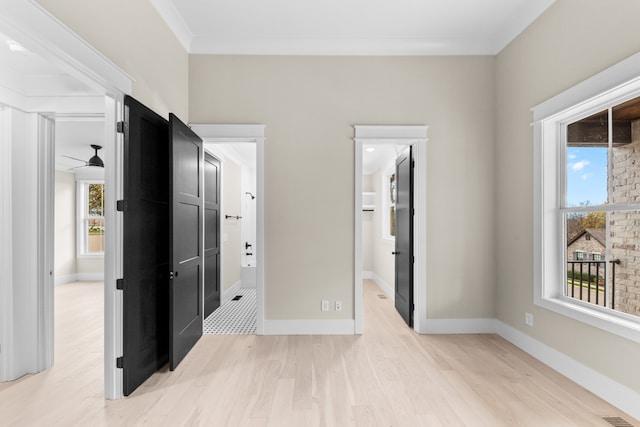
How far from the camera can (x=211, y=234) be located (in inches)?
174

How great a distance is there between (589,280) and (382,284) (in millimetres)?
3707

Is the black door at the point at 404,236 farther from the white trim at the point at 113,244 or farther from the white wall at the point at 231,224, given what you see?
the white trim at the point at 113,244

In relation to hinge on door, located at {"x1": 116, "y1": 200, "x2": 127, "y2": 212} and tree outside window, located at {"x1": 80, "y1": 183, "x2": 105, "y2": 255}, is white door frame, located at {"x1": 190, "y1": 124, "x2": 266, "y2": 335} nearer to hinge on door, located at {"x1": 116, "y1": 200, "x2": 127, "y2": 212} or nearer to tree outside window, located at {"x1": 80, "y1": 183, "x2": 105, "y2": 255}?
hinge on door, located at {"x1": 116, "y1": 200, "x2": 127, "y2": 212}

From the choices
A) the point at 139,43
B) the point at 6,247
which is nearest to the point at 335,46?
the point at 139,43

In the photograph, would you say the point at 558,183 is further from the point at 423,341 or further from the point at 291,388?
the point at 291,388

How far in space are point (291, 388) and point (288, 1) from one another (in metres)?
3.34

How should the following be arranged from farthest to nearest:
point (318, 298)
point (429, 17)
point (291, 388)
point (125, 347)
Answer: point (318, 298)
point (429, 17)
point (291, 388)
point (125, 347)

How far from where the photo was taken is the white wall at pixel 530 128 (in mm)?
2158

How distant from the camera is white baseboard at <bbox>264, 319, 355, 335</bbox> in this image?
3.46m

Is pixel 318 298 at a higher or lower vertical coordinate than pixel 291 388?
higher

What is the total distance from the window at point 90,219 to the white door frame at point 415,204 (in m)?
6.57

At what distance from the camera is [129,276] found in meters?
2.23

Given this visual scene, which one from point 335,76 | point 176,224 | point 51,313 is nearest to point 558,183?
point 335,76

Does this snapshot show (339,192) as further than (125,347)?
Yes
